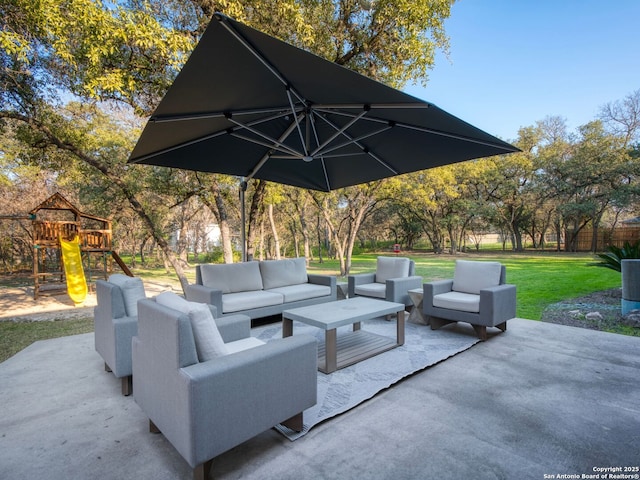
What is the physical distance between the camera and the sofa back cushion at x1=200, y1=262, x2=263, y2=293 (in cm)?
446

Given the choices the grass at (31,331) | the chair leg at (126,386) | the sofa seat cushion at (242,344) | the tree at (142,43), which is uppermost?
the tree at (142,43)

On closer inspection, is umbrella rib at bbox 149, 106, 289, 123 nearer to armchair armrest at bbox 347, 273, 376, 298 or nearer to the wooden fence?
armchair armrest at bbox 347, 273, 376, 298

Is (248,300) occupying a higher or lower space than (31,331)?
higher

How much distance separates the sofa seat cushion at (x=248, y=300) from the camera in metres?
4.16

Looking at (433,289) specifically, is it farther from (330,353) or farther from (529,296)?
(529,296)

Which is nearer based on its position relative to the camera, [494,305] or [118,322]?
[118,322]

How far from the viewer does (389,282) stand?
479 cm

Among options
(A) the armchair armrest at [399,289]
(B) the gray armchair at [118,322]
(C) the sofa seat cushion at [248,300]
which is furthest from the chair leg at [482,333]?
(B) the gray armchair at [118,322]

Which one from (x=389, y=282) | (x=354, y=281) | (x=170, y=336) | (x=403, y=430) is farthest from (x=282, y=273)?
(x=170, y=336)

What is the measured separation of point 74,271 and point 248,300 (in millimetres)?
5212

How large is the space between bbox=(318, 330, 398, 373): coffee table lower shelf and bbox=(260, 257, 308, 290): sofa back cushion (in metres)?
1.53

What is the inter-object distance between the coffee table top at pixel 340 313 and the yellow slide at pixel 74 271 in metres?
5.69

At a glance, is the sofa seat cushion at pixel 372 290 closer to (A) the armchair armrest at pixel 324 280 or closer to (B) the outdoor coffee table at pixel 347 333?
(A) the armchair armrest at pixel 324 280

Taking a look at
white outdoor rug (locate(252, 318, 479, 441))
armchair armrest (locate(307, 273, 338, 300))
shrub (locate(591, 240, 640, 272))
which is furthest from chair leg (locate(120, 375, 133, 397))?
shrub (locate(591, 240, 640, 272))
